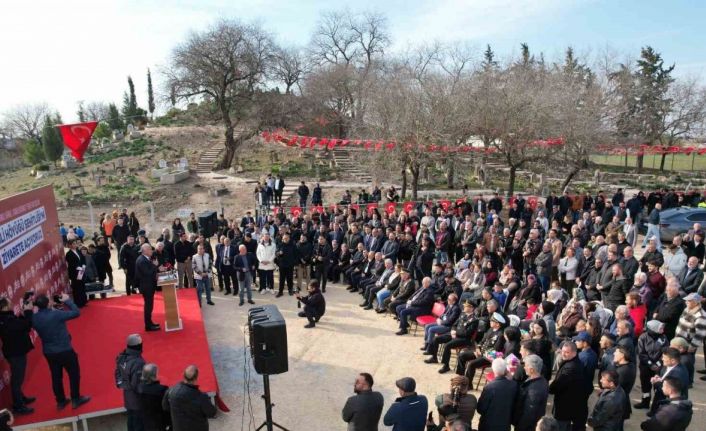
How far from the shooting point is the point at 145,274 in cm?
833

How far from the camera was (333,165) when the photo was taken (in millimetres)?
29984

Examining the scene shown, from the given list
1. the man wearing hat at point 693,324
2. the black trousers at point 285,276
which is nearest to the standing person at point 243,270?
the black trousers at point 285,276

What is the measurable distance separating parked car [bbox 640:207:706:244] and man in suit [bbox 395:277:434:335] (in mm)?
9878

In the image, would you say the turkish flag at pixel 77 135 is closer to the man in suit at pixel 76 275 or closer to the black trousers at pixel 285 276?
the man in suit at pixel 76 275

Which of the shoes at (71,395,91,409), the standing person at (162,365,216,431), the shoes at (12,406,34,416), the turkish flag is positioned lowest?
the shoes at (12,406,34,416)

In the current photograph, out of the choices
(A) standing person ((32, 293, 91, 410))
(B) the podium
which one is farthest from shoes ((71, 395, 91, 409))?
(B) the podium

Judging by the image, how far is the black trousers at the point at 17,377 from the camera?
6.02m

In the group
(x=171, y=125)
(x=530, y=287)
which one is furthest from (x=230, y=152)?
(x=530, y=287)

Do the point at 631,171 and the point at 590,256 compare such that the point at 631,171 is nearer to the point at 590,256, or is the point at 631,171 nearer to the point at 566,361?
the point at 590,256

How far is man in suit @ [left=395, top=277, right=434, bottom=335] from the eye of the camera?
8914 mm

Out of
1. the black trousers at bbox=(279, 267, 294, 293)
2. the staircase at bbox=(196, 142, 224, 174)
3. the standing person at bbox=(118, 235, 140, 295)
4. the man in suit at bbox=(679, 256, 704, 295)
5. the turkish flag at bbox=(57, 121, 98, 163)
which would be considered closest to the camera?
the man in suit at bbox=(679, 256, 704, 295)

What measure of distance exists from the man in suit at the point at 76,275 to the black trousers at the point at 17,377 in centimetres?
392

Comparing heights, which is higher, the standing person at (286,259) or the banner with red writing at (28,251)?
the banner with red writing at (28,251)

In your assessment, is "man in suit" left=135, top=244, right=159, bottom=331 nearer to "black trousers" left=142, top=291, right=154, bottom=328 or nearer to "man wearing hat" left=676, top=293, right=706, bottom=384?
"black trousers" left=142, top=291, right=154, bottom=328
